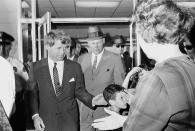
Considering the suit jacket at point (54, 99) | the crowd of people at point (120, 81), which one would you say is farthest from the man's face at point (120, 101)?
the suit jacket at point (54, 99)

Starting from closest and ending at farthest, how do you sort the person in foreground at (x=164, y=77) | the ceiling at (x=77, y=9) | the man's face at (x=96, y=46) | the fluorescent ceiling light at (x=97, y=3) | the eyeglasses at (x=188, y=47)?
the person in foreground at (x=164, y=77) → the eyeglasses at (x=188, y=47) → the man's face at (x=96, y=46) → the ceiling at (x=77, y=9) → the fluorescent ceiling light at (x=97, y=3)

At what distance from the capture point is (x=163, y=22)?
1.02m

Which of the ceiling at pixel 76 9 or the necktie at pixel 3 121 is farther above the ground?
A: the ceiling at pixel 76 9

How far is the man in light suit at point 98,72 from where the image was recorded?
11.2 ft

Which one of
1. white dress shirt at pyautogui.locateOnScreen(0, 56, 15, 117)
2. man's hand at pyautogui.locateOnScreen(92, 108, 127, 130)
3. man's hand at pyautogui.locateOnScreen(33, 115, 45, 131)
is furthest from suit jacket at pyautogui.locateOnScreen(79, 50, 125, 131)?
man's hand at pyautogui.locateOnScreen(92, 108, 127, 130)

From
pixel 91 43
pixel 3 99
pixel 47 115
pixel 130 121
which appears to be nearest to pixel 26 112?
pixel 91 43

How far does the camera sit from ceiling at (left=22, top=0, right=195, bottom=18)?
8.02 metres

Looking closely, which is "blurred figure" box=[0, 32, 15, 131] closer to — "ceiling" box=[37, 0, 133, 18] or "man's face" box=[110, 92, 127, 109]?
"man's face" box=[110, 92, 127, 109]

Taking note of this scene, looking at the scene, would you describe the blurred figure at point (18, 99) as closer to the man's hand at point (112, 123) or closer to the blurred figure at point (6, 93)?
the blurred figure at point (6, 93)

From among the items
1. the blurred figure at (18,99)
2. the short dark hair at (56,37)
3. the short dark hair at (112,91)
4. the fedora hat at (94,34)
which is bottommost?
the blurred figure at (18,99)

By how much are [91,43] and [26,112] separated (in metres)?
1.80

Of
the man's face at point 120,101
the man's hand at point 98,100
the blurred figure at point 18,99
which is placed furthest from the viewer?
the blurred figure at point 18,99

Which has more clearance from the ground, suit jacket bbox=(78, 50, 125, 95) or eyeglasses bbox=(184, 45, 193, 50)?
eyeglasses bbox=(184, 45, 193, 50)

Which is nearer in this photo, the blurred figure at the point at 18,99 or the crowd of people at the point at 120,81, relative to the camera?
the crowd of people at the point at 120,81
